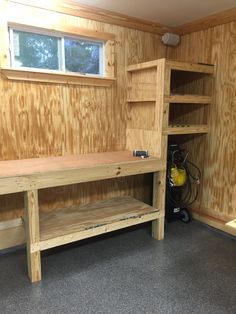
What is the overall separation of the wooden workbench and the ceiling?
1.51 metres

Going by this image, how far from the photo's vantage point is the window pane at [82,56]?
2.75 metres

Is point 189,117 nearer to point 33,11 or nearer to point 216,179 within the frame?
point 216,179

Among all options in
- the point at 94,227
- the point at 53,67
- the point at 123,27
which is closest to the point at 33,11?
the point at 53,67

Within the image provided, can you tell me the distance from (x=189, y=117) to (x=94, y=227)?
1.90 metres

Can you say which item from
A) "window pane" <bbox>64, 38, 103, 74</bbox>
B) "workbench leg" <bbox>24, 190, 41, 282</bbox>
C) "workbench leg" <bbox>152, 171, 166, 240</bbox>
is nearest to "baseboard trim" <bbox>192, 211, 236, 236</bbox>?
"workbench leg" <bbox>152, 171, 166, 240</bbox>

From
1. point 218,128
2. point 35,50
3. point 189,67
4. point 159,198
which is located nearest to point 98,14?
point 35,50

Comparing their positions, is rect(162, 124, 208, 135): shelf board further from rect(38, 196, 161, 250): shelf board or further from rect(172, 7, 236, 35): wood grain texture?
rect(172, 7, 236, 35): wood grain texture

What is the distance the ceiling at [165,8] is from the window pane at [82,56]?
1.26 feet

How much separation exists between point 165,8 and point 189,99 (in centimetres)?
96

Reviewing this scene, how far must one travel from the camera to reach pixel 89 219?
8.39 ft

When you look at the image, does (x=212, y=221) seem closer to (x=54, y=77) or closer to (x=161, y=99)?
(x=161, y=99)

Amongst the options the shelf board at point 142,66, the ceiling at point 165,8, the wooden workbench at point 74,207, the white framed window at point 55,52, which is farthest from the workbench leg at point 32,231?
the ceiling at point 165,8

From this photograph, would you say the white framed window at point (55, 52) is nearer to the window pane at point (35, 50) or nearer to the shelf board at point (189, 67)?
the window pane at point (35, 50)

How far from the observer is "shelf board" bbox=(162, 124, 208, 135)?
108 inches
